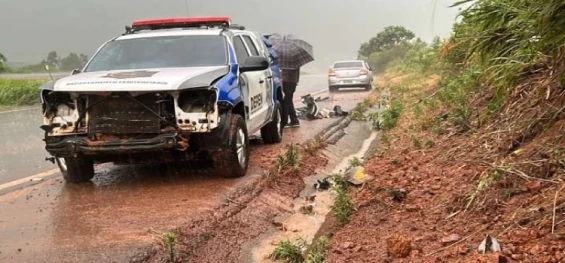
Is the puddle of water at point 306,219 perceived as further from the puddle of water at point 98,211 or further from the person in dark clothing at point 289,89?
the person in dark clothing at point 289,89

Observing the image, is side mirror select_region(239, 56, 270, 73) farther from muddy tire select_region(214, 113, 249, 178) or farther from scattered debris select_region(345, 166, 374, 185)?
scattered debris select_region(345, 166, 374, 185)

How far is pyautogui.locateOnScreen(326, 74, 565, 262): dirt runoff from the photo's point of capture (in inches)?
135

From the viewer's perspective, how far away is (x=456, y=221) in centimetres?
404

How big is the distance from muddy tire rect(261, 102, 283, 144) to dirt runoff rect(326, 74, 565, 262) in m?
3.12

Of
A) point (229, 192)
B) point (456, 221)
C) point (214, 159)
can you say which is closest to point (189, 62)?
point (214, 159)

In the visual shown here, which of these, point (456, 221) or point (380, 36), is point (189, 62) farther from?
point (380, 36)

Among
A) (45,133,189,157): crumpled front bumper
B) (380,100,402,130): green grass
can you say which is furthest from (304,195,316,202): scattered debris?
(380,100,402,130): green grass

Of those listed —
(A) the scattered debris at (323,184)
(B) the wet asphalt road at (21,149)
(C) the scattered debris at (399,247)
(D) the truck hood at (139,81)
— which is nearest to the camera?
(C) the scattered debris at (399,247)

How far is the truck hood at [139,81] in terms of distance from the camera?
5.80 meters

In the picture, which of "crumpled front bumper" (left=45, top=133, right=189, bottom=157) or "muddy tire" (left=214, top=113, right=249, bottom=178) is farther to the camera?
"muddy tire" (left=214, top=113, right=249, bottom=178)

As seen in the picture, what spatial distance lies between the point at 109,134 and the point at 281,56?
5.42 m

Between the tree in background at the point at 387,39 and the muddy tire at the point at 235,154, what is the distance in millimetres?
54908

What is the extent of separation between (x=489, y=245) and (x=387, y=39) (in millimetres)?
61897

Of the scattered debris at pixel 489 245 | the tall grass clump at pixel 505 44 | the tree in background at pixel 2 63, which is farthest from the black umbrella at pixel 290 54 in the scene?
the tree in background at pixel 2 63
